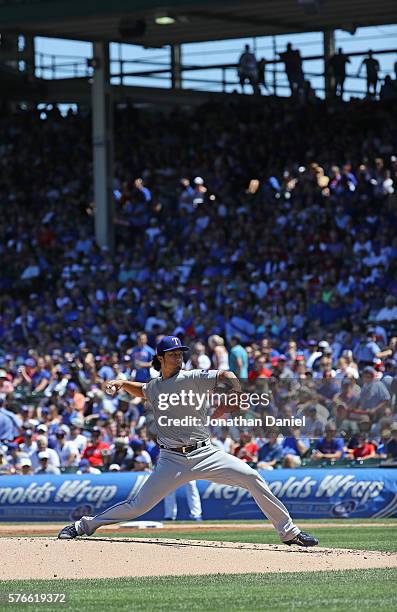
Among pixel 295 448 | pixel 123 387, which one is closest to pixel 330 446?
pixel 295 448

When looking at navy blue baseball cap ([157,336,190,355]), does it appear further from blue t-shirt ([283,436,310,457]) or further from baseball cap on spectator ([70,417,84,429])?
baseball cap on spectator ([70,417,84,429])

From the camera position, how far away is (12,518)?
1736 cm

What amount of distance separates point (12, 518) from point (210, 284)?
804cm

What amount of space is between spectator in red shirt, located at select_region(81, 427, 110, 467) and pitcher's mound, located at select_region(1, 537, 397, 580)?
6830 mm

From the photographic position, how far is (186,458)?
1028cm

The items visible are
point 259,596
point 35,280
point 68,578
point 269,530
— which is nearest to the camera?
point 259,596

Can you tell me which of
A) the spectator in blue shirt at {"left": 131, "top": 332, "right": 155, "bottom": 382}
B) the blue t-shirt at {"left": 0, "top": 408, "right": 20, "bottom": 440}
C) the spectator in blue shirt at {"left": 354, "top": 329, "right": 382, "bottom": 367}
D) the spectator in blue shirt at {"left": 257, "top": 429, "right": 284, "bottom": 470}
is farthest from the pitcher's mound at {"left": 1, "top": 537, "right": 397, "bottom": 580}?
the spectator in blue shirt at {"left": 131, "top": 332, "right": 155, "bottom": 382}

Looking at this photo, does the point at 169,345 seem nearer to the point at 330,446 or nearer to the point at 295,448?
the point at 330,446

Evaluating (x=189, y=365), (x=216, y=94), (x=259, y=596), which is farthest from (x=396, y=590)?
(x=216, y=94)

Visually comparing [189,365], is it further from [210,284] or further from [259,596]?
[259,596]

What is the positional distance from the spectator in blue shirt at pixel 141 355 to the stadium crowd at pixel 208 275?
0.05m

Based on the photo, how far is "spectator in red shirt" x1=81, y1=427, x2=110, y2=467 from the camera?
59.0 ft

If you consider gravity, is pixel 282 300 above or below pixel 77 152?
below

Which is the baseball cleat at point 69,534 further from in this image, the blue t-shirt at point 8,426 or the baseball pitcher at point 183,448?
the blue t-shirt at point 8,426
